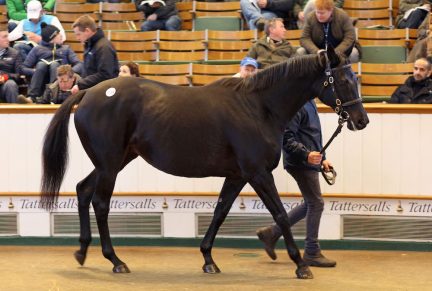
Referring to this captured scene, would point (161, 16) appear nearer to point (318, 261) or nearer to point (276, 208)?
point (318, 261)

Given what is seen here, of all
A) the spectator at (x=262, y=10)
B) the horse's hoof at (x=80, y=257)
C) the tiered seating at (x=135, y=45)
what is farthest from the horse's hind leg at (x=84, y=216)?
the spectator at (x=262, y=10)

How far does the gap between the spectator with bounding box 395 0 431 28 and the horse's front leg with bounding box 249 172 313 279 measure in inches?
256

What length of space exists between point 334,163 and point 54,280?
322cm

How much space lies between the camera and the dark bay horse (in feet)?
28.0

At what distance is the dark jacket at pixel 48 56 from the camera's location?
13.3 meters

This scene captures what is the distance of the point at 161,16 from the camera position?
50.5 ft

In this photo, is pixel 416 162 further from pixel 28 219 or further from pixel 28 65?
pixel 28 65

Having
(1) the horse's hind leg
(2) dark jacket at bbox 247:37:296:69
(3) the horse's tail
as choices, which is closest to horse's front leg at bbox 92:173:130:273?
(1) the horse's hind leg

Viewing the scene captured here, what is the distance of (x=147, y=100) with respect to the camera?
893cm

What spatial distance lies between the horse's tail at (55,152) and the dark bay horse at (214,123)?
0.26ft

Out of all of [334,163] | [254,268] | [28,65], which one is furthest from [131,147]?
[28,65]

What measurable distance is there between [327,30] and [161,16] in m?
4.60

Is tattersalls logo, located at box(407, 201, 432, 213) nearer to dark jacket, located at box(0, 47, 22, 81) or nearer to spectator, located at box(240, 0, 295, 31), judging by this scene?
spectator, located at box(240, 0, 295, 31)

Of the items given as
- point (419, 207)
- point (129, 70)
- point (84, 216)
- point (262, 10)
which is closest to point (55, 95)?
point (129, 70)
